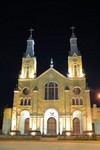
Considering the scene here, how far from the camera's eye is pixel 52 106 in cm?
4697

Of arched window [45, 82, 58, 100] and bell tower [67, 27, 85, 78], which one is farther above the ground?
bell tower [67, 27, 85, 78]

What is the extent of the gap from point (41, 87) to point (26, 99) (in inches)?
186

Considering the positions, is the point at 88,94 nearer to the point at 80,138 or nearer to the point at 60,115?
the point at 60,115

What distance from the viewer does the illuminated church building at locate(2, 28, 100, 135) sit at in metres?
45.6

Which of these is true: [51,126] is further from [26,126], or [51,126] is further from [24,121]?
[24,121]

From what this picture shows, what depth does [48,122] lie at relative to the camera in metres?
47.3

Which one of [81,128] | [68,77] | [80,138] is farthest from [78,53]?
[80,138]

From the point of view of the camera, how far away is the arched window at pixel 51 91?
158 feet

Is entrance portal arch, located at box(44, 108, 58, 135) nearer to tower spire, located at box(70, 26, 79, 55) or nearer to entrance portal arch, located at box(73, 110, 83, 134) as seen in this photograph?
entrance portal arch, located at box(73, 110, 83, 134)

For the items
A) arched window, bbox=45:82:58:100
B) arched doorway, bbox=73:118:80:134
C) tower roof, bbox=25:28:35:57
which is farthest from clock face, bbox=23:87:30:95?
arched doorway, bbox=73:118:80:134

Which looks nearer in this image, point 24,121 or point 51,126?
point 51,126

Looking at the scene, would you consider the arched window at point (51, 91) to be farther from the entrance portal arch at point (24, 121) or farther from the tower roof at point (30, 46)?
the tower roof at point (30, 46)

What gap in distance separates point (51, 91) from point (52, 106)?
153 inches

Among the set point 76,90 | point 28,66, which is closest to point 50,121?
point 76,90
